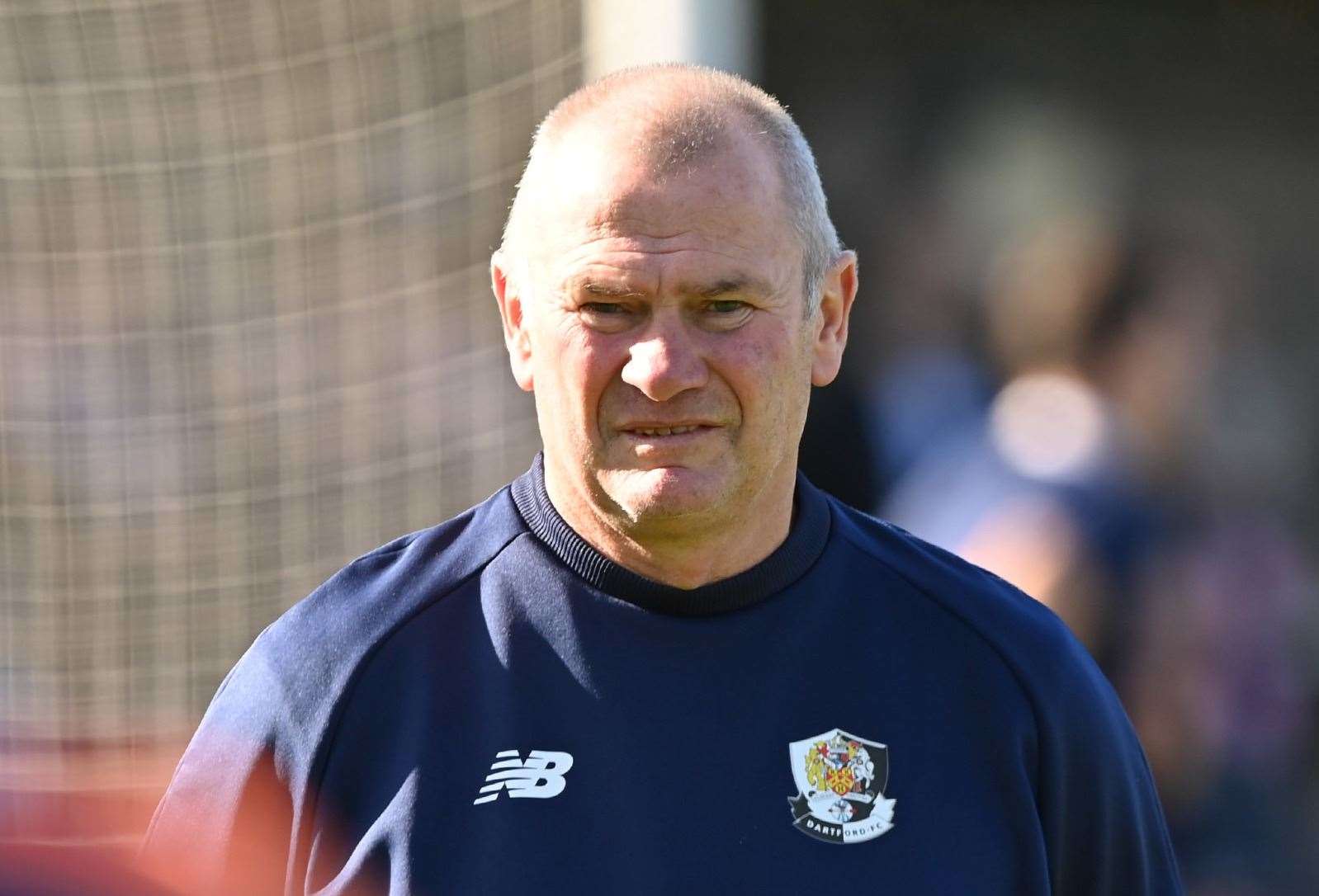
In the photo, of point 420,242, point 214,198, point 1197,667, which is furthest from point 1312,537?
point 214,198

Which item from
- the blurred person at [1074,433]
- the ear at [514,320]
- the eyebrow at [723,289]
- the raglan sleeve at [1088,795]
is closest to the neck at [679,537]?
the ear at [514,320]

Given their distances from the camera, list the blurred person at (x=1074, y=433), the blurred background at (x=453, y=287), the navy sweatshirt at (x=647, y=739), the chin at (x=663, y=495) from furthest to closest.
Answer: the blurred background at (x=453, y=287) < the blurred person at (x=1074, y=433) < the chin at (x=663, y=495) < the navy sweatshirt at (x=647, y=739)

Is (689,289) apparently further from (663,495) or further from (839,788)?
(839,788)

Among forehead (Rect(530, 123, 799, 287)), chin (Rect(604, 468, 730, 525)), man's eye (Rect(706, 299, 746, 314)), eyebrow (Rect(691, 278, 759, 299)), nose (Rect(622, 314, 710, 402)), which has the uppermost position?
forehead (Rect(530, 123, 799, 287))

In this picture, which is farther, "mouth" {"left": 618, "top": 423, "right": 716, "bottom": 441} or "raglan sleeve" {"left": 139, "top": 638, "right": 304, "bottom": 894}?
"mouth" {"left": 618, "top": 423, "right": 716, "bottom": 441}

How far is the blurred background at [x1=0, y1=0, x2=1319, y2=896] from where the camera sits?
4.39 meters

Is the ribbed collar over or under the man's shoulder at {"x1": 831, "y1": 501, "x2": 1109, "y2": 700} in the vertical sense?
over

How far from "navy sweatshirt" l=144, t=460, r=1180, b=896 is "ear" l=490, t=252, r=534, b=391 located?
0.41 ft

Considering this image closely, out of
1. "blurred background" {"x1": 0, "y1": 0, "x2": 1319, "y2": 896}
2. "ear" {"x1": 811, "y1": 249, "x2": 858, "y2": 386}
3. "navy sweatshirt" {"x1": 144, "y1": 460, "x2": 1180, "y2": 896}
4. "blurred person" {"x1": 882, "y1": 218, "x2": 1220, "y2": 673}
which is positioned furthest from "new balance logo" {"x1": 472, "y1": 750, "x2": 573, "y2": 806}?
"blurred background" {"x1": 0, "y1": 0, "x2": 1319, "y2": 896}

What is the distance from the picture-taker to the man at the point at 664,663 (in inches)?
82.4

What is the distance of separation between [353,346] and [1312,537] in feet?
9.16

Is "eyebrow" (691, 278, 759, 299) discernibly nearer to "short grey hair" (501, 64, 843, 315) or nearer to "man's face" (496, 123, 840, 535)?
"man's face" (496, 123, 840, 535)

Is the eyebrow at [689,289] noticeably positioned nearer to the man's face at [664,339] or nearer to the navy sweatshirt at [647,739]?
the man's face at [664,339]

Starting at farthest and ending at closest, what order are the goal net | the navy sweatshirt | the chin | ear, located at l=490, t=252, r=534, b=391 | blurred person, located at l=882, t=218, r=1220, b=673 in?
the goal net → blurred person, located at l=882, t=218, r=1220, b=673 → ear, located at l=490, t=252, r=534, b=391 → the chin → the navy sweatshirt
